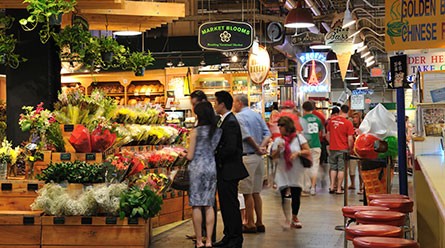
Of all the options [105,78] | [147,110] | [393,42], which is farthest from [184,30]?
[393,42]

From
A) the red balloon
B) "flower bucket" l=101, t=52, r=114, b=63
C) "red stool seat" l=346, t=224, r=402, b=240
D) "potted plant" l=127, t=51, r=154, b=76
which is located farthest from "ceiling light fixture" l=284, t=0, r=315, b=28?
"red stool seat" l=346, t=224, r=402, b=240

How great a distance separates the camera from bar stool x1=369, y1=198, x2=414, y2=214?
523 cm

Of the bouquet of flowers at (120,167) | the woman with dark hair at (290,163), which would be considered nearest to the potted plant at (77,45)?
the bouquet of flowers at (120,167)

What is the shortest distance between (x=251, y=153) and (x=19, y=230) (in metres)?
2.92

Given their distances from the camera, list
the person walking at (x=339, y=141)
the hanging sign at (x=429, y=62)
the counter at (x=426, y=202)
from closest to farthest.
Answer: the counter at (x=426, y=202), the hanging sign at (x=429, y=62), the person walking at (x=339, y=141)

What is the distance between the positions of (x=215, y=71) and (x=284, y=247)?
390 inches

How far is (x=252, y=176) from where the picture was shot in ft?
26.8

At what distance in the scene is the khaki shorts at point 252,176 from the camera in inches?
320

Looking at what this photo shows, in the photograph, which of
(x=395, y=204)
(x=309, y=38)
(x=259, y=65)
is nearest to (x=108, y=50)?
(x=259, y=65)

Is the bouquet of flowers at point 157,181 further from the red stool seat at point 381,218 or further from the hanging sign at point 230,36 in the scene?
the red stool seat at point 381,218

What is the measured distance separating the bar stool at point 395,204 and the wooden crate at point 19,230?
11.1ft

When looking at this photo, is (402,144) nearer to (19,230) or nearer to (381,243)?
(381,243)

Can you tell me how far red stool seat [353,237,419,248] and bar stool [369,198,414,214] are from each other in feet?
4.47

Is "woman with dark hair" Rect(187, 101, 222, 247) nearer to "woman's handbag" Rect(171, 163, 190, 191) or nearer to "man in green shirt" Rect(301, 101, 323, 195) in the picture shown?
"woman's handbag" Rect(171, 163, 190, 191)
